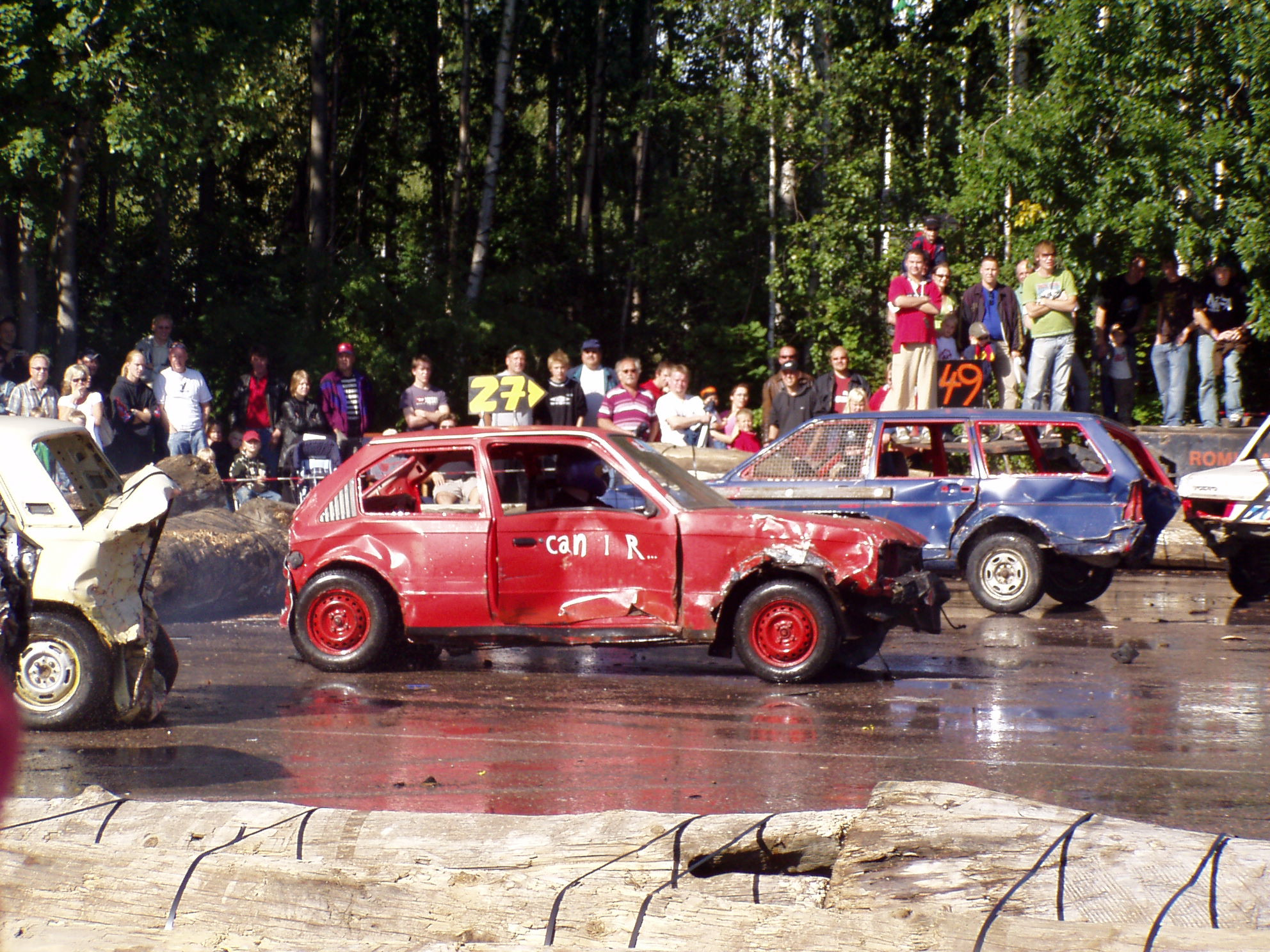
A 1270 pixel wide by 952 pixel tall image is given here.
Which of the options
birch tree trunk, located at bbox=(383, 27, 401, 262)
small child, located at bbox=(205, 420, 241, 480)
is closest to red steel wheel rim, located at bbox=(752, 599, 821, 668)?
small child, located at bbox=(205, 420, 241, 480)

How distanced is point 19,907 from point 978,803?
2501 mm

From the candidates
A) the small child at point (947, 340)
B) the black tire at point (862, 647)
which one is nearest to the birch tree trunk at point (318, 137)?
the small child at point (947, 340)

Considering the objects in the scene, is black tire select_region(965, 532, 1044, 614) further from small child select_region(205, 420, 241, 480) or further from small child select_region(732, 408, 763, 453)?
small child select_region(205, 420, 241, 480)

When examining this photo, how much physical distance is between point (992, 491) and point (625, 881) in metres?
9.36

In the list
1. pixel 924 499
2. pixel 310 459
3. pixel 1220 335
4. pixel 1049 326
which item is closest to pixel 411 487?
pixel 924 499

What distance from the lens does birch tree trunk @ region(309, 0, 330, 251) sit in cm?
3212

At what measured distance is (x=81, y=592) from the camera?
7.54m

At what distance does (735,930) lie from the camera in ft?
10.3

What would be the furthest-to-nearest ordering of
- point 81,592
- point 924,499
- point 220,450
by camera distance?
1. point 220,450
2. point 924,499
3. point 81,592

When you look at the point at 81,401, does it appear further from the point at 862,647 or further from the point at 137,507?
the point at 862,647

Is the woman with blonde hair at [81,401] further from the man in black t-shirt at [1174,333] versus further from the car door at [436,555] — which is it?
the man in black t-shirt at [1174,333]

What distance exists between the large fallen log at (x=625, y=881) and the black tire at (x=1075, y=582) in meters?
9.35

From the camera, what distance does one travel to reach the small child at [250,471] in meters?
16.1

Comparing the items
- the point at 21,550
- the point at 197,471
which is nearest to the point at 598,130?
the point at 197,471
